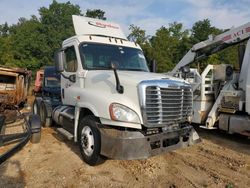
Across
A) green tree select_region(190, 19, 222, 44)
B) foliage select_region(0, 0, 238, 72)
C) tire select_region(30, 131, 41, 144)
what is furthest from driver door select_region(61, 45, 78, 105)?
green tree select_region(190, 19, 222, 44)

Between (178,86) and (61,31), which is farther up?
(61,31)

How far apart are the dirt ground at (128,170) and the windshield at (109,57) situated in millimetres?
2022

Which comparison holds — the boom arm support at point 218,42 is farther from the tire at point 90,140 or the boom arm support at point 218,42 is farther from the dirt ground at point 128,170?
the tire at point 90,140

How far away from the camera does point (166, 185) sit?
485cm

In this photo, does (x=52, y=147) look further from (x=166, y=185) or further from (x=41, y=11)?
(x=41, y=11)

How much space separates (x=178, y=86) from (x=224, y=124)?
3.44 metres

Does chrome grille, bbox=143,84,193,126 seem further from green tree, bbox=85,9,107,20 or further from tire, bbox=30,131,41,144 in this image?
green tree, bbox=85,9,107,20

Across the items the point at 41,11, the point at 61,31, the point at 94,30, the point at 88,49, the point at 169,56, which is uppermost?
the point at 41,11

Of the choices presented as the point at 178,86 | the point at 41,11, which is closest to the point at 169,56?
the point at 178,86

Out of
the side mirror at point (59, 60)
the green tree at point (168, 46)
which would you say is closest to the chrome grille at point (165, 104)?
the side mirror at point (59, 60)

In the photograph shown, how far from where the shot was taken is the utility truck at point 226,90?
25.4 ft

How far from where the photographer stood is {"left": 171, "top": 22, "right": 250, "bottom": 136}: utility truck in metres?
7.73

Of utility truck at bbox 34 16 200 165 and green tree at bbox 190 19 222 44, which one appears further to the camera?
green tree at bbox 190 19 222 44

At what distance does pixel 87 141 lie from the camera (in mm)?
5488
